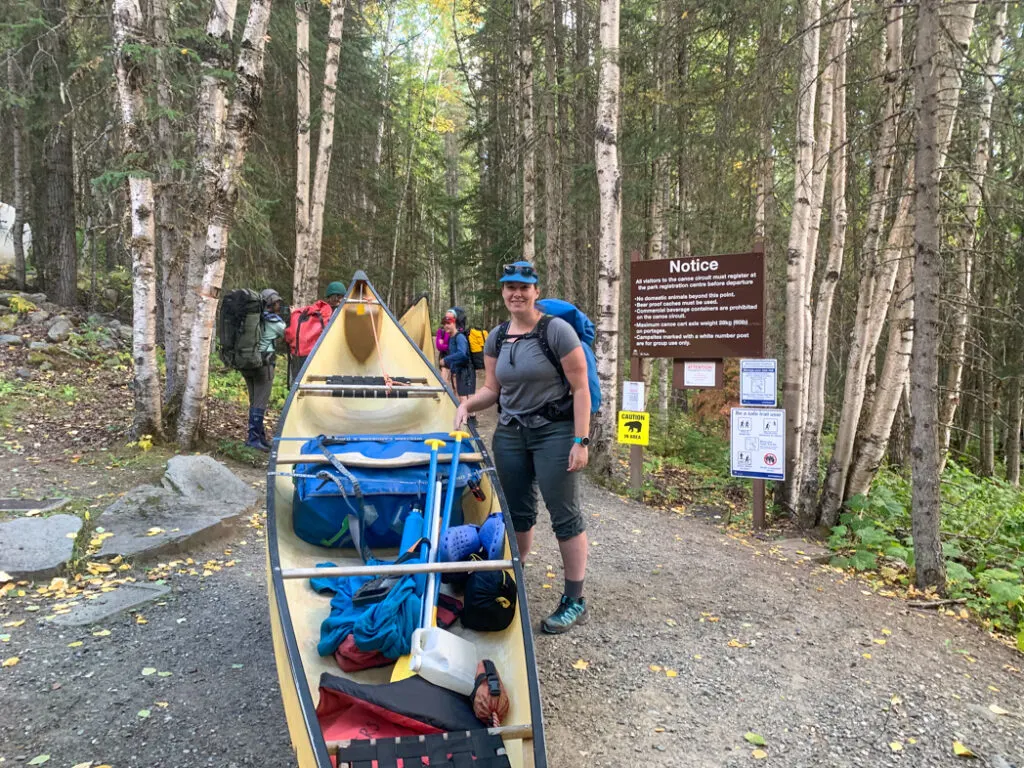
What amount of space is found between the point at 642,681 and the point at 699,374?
13.2 feet

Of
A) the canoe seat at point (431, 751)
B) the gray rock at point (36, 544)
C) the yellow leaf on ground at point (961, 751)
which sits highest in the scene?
the gray rock at point (36, 544)

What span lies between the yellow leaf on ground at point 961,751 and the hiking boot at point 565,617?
6.15ft

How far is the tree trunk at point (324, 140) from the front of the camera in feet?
34.6

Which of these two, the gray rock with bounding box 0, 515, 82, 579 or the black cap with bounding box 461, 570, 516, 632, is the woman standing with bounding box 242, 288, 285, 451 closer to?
the gray rock with bounding box 0, 515, 82, 579

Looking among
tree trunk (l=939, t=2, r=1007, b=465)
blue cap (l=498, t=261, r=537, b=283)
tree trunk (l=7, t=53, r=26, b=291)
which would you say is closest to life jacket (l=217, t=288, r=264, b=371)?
blue cap (l=498, t=261, r=537, b=283)

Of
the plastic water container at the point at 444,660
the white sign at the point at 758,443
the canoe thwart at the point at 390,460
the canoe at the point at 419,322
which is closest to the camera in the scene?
the plastic water container at the point at 444,660

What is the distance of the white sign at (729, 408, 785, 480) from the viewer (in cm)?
608

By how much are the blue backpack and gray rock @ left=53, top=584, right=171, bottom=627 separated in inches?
108

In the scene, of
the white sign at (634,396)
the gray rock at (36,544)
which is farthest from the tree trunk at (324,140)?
the gray rock at (36,544)

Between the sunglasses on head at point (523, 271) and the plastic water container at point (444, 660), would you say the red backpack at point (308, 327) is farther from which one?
the plastic water container at point (444, 660)

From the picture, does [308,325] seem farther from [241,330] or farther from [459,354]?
[459,354]

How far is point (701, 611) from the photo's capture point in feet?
13.8

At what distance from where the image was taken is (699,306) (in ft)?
21.7

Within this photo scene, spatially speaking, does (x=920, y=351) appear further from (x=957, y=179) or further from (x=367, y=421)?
(x=367, y=421)
